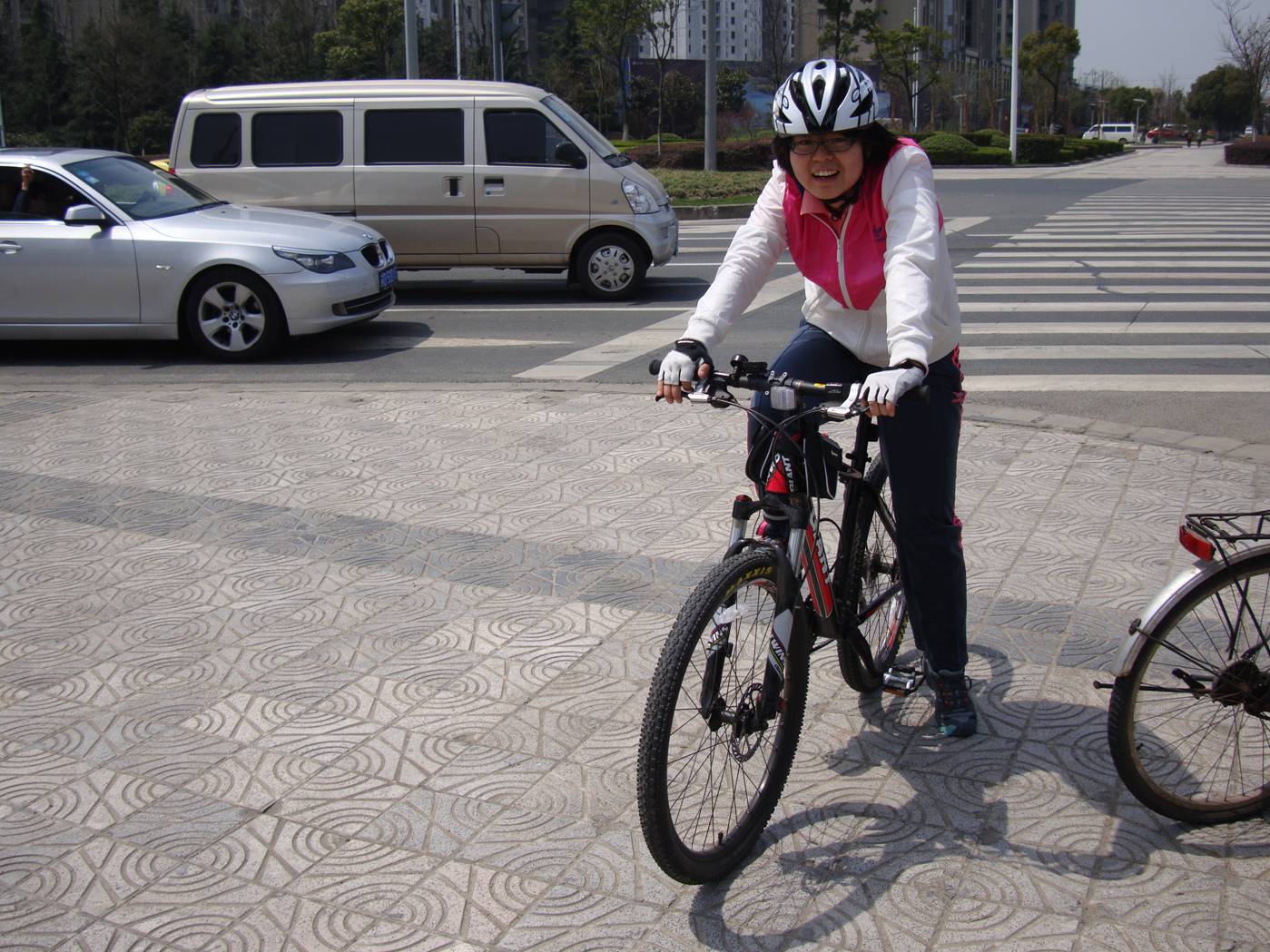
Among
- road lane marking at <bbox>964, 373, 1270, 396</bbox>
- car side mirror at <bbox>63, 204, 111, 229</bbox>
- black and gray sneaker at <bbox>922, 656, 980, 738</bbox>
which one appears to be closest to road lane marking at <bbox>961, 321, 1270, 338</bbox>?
road lane marking at <bbox>964, 373, 1270, 396</bbox>

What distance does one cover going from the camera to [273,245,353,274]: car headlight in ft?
32.3

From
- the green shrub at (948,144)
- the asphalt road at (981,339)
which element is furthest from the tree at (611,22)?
the asphalt road at (981,339)

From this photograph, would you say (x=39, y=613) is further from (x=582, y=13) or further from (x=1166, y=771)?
(x=582, y=13)

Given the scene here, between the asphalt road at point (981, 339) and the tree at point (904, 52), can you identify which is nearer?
the asphalt road at point (981, 339)

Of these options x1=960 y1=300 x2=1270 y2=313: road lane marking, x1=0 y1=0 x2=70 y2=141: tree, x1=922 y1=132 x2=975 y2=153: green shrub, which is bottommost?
x1=960 y1=300 x2=1270 y2=313: road lane marking

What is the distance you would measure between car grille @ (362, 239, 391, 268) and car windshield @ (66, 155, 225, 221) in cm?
134

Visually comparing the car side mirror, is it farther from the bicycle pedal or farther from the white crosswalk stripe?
the bicycle pedal

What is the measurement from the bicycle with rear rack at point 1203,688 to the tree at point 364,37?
54.7 meters

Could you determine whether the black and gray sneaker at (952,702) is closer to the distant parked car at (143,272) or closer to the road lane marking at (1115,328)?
the road lane marking at (1115,328)

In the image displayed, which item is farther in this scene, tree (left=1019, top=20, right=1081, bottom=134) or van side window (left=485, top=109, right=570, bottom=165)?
tree (left=1019, top=20, right=1081, bottom=134)

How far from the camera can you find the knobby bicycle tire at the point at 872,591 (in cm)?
365

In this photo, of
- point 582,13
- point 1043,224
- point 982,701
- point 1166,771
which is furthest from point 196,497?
point 582,13

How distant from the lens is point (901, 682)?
3.79 meters

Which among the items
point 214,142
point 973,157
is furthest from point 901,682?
point 973,157
